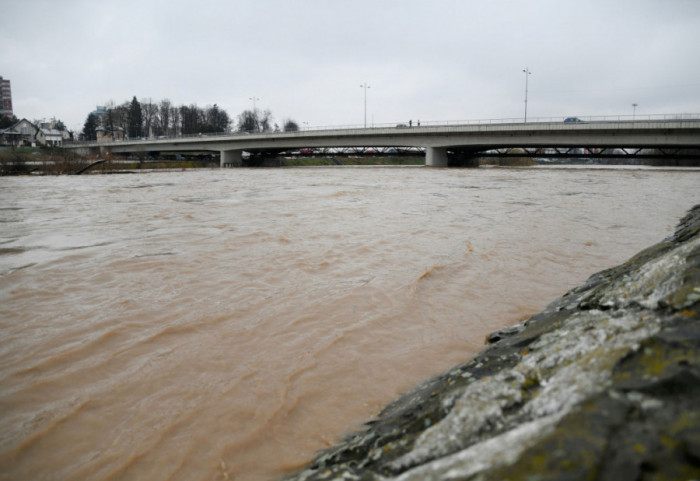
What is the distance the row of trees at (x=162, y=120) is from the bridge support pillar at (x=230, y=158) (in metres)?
61.6

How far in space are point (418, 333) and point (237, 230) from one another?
6.74 m

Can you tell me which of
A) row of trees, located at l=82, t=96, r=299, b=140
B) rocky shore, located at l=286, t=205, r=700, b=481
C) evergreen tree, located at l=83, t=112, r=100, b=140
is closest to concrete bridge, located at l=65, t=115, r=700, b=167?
rocky shore, located at l=286, t=205, r=700, b=481

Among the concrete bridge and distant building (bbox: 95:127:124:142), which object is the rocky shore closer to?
the concrete bridge

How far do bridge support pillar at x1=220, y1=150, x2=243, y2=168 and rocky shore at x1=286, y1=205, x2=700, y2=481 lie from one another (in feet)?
253

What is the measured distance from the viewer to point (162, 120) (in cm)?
14150

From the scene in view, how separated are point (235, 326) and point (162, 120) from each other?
155937 millimetres

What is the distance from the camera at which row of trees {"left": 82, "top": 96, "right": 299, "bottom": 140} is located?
448ft

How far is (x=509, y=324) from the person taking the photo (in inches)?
182

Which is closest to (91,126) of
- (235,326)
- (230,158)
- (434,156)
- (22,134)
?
(22,134)

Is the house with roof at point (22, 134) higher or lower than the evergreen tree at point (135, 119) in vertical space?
lower

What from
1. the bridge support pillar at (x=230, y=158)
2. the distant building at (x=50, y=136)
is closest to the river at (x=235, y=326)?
the bridge support pillar at (x=230, y=158)

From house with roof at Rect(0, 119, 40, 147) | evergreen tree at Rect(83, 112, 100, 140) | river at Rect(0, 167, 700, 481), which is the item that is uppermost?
evergreen tree at Rect(83, 112, 100, 140)

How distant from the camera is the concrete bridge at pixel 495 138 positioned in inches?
1626

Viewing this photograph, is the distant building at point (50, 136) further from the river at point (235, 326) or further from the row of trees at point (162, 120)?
the river at point (235, 326)
